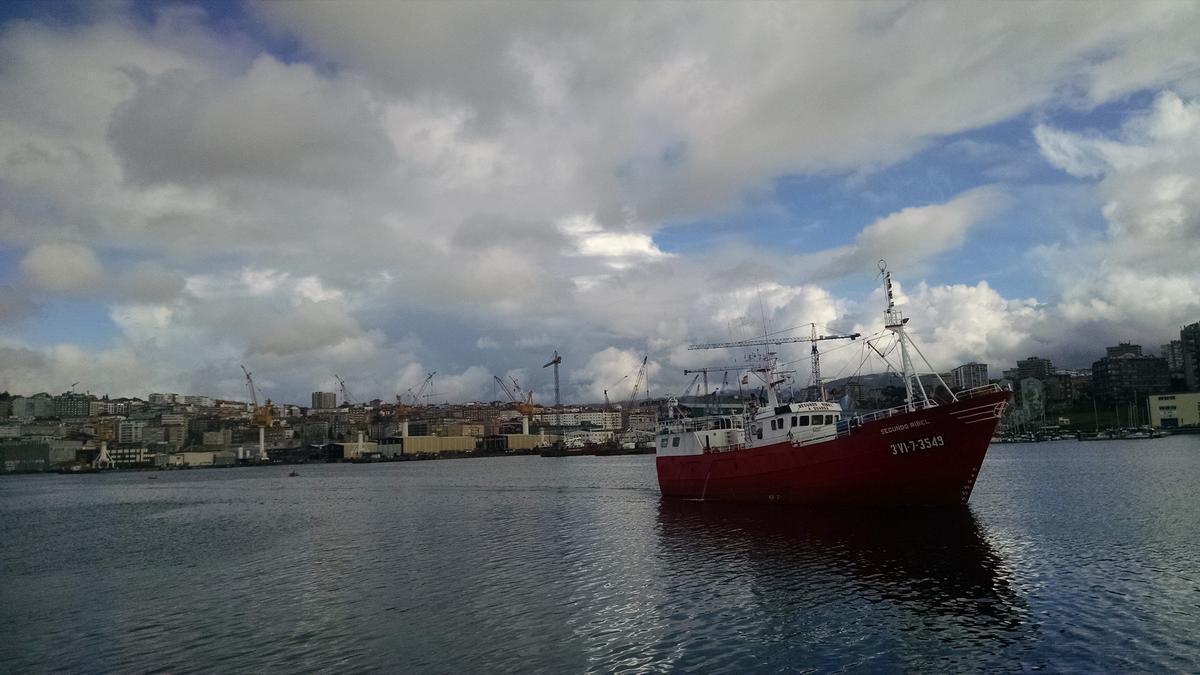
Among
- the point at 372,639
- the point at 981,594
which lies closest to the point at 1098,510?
the point at 981,594

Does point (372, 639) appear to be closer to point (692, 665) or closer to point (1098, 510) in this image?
point (692, 665)

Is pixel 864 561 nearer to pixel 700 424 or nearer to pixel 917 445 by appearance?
pixel 917 445

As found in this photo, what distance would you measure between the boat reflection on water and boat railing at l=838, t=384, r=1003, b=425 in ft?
18.4

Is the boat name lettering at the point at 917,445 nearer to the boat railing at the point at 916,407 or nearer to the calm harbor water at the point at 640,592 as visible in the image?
the boat railing at the point at 916,407

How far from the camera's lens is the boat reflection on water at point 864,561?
2306 cm

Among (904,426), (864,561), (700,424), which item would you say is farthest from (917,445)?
(700,424)

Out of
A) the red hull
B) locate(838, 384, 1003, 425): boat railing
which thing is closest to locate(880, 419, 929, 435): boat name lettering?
the red hull

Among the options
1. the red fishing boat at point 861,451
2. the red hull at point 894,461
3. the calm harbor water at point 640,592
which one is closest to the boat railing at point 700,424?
the red fishing boat at point 861,451

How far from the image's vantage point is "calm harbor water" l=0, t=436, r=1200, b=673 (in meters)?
19.6

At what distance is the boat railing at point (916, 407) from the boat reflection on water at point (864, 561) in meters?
5.60

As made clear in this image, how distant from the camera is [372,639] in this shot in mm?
21906

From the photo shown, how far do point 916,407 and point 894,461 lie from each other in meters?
3.84

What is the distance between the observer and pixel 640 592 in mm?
27047

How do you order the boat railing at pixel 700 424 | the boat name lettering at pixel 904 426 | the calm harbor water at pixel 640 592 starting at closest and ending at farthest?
the calm harbor water at pixel 640 592, the boat name lettering at pixel 904 426, the boat railing at pixel 700 424
